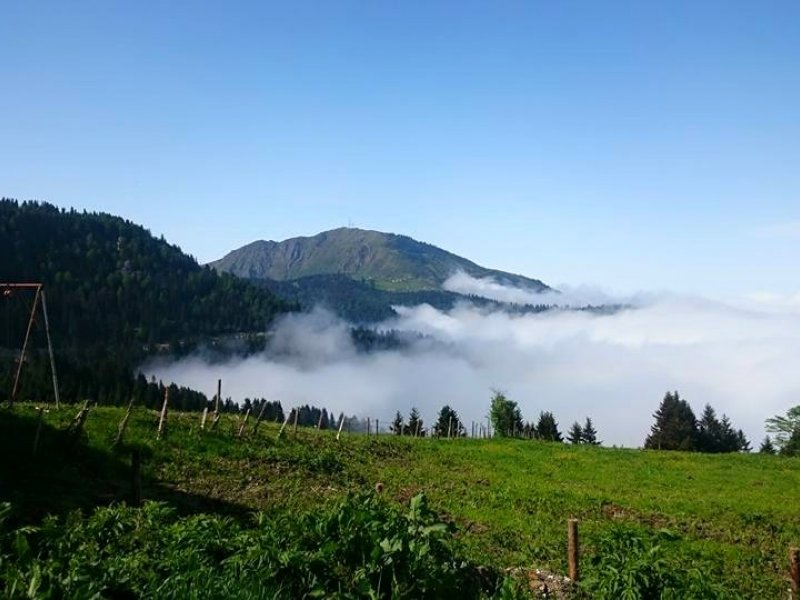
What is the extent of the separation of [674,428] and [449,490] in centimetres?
7834

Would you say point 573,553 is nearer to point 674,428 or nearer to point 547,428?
point 674,428

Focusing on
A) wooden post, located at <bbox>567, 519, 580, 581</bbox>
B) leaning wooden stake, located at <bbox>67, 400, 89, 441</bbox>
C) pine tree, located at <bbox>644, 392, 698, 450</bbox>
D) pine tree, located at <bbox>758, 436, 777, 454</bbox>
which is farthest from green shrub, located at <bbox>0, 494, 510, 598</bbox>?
pine tree, located at <bbox>758, 436, 777, 454</bbox>

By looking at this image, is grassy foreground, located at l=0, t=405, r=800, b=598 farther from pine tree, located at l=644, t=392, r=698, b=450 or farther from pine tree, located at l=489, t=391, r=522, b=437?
pine tree, located at l=489, t=391, r=522, b=437

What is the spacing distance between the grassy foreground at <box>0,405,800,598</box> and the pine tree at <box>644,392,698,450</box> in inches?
2051

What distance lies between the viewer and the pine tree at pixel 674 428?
9575cm

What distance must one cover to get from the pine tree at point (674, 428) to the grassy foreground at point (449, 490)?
5209 centimetres

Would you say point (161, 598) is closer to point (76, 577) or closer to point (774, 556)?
point (76, 577)

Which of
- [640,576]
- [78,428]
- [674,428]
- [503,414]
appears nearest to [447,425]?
[503,414]

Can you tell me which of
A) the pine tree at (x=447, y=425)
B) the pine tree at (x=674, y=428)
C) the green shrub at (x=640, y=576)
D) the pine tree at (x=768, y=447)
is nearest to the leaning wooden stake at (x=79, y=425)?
the green shrub at (x=640, y=576)

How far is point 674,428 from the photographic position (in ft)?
318

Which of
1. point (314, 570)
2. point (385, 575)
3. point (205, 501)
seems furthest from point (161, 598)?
point (205, 501)

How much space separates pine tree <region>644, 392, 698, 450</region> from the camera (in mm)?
95750

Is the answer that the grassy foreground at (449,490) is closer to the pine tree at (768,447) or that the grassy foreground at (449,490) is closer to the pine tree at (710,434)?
the pine tree at (710,434)

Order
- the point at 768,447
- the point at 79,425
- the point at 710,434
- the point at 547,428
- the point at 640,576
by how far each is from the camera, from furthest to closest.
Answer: the point at 547,428 < the point at 768,447 < the point at 710,434 < the point at 79,425 < the point at 640,576
